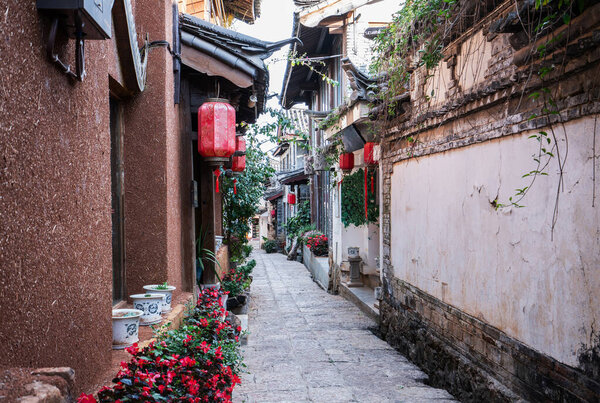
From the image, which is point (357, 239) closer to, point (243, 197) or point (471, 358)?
point (243, 197)

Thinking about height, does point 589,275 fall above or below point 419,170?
below

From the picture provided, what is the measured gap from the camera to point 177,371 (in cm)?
314

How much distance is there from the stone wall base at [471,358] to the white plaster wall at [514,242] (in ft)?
0.40

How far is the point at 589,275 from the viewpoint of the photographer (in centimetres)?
339

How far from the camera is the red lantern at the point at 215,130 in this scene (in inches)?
231

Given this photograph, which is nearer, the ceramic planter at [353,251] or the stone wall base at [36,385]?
the stone wall base at [36,385]

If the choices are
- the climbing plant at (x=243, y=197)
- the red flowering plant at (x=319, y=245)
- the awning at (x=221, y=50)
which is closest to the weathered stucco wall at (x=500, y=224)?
the awning at (x=221, y=50)

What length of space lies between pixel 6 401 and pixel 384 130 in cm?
747

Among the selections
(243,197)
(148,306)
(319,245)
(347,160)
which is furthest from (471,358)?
(319,245)

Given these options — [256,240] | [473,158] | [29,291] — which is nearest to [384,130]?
[473,158]

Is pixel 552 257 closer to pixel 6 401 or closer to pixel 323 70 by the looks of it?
pixel 6 401

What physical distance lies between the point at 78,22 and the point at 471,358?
472cm

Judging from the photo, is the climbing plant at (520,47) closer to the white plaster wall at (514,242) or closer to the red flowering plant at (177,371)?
the white plaster wall at (514,242)

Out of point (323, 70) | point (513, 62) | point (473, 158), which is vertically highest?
point (323, 70)
